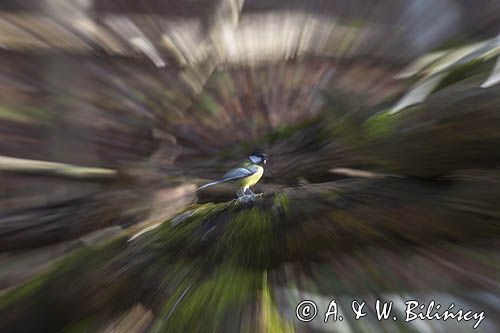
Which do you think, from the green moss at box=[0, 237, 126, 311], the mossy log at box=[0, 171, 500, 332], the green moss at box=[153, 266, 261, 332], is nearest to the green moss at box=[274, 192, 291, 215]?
the mossy log at box=[0, 171, 500, 332]

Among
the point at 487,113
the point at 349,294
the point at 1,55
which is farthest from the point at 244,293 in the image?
the point at 1,55

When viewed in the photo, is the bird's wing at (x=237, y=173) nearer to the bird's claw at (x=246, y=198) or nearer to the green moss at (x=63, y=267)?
the bird's claw at (x=246, y=198)

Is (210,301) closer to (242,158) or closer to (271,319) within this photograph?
(271,319)

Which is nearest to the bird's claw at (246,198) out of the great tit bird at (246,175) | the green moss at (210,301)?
the great tit bird at (246,175)

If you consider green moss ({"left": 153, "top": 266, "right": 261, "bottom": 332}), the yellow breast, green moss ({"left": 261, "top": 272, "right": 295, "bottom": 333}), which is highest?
the yellow breast

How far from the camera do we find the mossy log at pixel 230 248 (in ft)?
2.22

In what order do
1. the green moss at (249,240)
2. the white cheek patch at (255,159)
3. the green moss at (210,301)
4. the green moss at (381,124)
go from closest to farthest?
the green moss at (210,301)
the green moss at (249,240)
the green moss at (381,124)
the white cheek patch at (255,159)

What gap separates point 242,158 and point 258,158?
4 centimetres

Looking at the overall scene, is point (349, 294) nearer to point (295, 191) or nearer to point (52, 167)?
point (295, 191)

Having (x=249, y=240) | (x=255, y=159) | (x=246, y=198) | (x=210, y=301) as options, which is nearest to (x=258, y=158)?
(x=255, y=159)

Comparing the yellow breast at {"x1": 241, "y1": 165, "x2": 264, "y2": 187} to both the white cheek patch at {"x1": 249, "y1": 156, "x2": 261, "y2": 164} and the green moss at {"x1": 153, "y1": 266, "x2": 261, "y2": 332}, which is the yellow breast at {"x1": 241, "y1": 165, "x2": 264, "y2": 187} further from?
the green moss at {"x1": 153, "y1": 266, "x2": 261, "y2": 332}

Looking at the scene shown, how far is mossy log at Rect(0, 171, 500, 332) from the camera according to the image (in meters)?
0.68

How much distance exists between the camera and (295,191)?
0.92 meters

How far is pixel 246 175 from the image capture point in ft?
3.11
